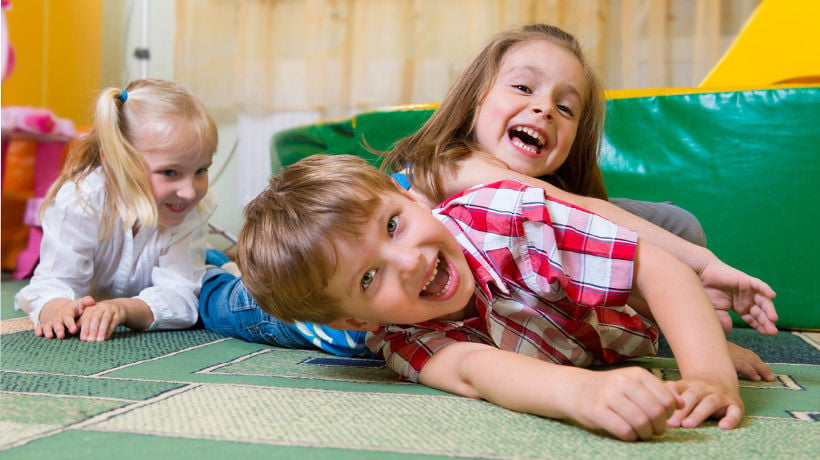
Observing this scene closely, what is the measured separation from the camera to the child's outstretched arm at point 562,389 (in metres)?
0.53

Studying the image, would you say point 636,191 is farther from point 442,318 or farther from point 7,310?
point 7,310

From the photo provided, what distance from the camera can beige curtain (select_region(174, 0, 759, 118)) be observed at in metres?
2.37

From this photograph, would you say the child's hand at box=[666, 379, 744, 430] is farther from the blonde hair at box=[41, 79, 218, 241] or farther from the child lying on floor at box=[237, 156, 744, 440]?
the blonde hair at box=[41, 79, 218, 241]

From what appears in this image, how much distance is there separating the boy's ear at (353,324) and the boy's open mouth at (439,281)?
0.07 meters

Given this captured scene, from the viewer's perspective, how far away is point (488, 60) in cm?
113

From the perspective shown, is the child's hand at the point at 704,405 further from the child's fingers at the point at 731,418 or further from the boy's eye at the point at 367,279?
the boy's eye at the point at 367,279

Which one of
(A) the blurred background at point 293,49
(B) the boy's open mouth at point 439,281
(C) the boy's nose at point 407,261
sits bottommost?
(B) the boy's open mouth at point 439,281

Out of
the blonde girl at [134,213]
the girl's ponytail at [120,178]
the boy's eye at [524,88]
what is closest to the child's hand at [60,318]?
the blonde girl at [134,213]

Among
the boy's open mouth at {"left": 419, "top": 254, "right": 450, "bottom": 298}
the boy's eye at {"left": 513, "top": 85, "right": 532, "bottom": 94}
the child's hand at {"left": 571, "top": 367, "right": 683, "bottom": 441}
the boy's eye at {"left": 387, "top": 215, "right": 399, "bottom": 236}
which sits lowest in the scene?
the child's hand at {"left": 571, "top": 367, "right": 683, "bottom": 441}

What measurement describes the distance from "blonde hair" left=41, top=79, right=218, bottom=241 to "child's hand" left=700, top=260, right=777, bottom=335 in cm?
90

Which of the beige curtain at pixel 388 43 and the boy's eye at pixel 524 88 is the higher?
the beige curtain at pixel 388 43

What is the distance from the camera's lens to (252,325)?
1.12 m

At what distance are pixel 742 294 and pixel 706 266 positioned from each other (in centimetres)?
5

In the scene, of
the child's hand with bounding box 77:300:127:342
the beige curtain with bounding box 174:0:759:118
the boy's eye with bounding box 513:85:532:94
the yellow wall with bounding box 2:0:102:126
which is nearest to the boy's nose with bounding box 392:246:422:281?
the boy's eye with bounding box 513:85:532:94
